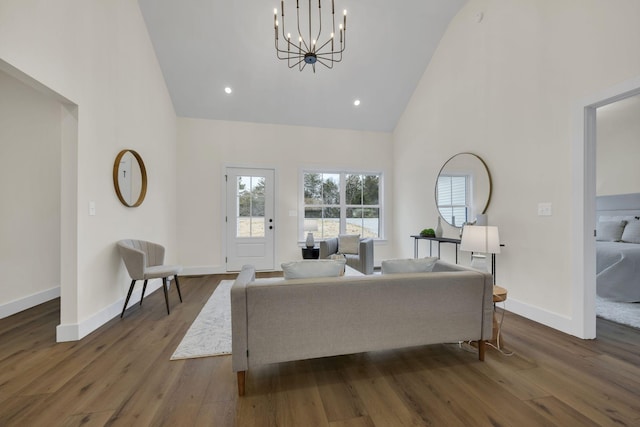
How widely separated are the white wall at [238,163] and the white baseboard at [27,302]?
175cm

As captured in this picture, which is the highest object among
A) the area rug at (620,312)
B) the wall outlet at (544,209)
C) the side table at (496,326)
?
the wall outlet at (544,209)

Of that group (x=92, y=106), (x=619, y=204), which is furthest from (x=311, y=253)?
(x=619, y=204)

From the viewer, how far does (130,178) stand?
3.38 meters

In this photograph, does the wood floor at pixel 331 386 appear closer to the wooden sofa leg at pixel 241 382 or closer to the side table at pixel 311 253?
the wooden sofa leg at pixel 241 382

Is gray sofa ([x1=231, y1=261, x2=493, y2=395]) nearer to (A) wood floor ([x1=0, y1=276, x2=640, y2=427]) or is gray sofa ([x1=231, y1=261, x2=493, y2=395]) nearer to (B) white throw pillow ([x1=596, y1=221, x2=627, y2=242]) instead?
(A) wood floor ([x1=0, y1=276, x2=640, y2=427])

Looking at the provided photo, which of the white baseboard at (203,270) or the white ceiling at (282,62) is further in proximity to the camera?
the white baseboard at (203,270)

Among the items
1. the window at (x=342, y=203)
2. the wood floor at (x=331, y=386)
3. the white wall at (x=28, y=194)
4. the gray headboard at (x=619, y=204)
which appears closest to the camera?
the wood floor at (x=331, y=386)

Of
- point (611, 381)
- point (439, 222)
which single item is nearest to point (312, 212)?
point (439, 222)

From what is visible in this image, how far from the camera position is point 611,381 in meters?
1.81

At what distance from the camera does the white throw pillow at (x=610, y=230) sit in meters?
4.32

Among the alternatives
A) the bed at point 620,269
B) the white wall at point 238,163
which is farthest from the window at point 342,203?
the bed at point 620,269

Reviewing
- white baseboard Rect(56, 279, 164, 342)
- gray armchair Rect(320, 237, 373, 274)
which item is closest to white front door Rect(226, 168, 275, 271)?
gray armchair Rect(320, 237, 373, 274)

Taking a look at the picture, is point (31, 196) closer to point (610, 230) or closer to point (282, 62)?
point (282, 62)

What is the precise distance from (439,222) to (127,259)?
13.7 ft
